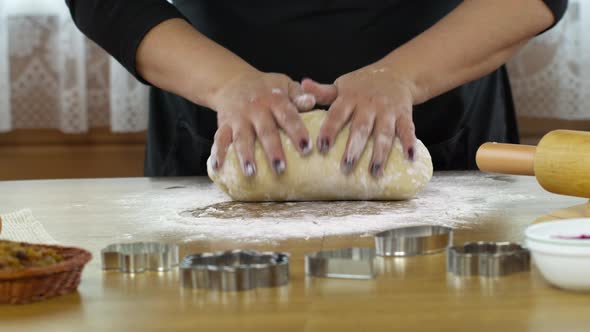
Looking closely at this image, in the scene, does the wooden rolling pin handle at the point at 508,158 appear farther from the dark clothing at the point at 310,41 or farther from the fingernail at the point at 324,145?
the dark clothing at the point at 310,41

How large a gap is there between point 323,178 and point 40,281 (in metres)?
0.57

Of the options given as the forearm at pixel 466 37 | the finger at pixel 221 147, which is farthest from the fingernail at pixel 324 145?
the forearm at pixel 466 37

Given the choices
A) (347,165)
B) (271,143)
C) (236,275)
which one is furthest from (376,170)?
(236,275)

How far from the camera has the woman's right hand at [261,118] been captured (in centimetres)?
114

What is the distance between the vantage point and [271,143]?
114 centimetres

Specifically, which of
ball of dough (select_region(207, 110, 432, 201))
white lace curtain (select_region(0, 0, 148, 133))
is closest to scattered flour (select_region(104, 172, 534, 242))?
ball of dough (select_region(207, 110, 432, 201))

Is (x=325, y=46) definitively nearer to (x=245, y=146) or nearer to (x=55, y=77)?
(x=245, y=146)

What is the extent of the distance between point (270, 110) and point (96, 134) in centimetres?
117

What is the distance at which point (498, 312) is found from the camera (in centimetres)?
56

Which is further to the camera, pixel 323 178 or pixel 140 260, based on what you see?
pixel 323 178

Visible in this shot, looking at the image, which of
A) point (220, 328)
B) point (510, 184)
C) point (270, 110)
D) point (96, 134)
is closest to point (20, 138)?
point (96, 134)

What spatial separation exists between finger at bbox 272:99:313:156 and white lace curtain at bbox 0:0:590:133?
103 cm

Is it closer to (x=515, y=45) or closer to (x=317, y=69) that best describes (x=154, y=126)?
(x=317, y=69)

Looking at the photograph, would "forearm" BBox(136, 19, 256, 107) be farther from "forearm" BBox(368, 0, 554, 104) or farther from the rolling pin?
the rolling pin
